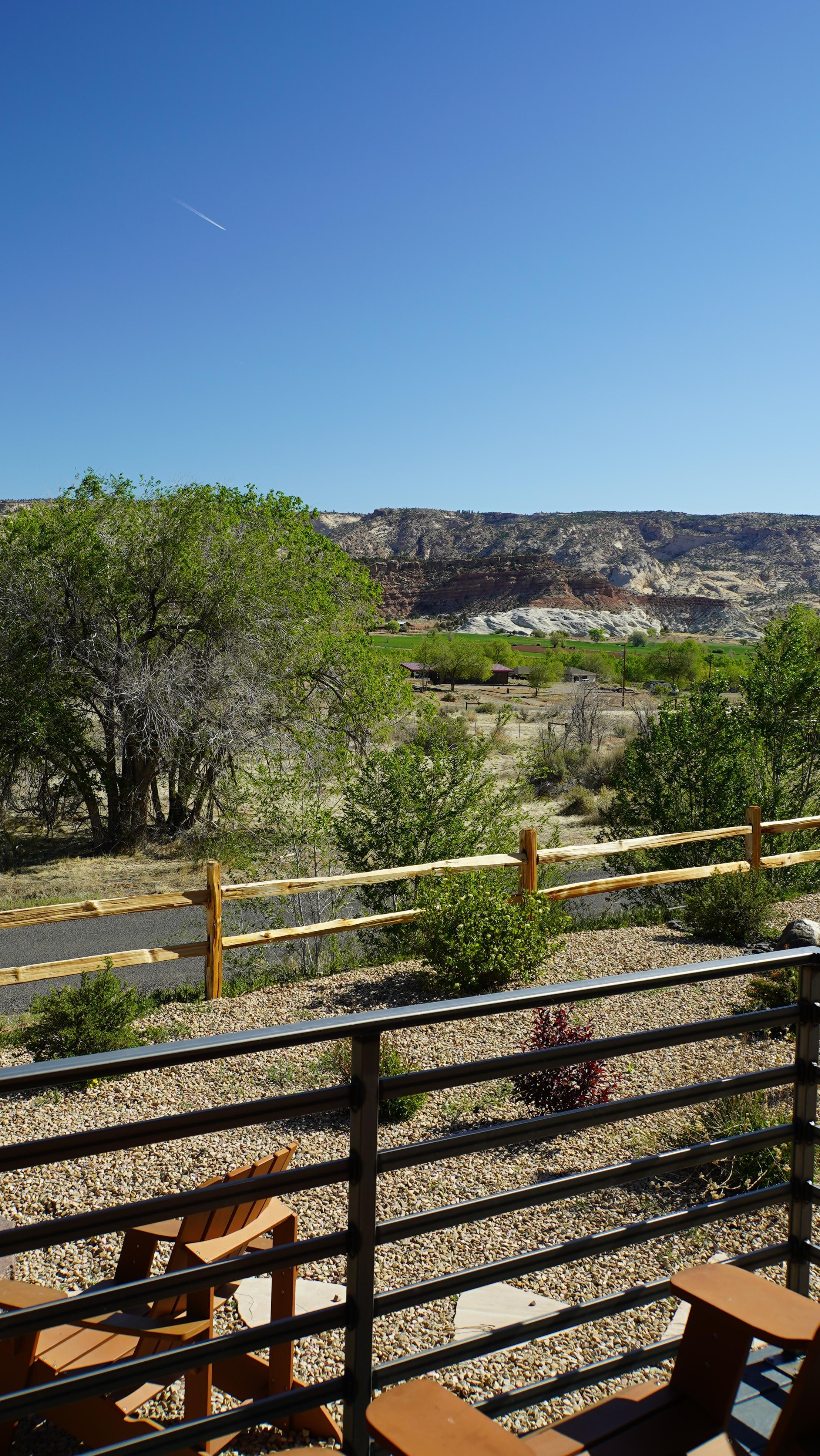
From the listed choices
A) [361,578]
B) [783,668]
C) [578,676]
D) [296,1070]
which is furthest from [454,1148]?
[578,676]

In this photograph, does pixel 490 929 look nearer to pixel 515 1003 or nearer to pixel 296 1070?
pixel 296 1070

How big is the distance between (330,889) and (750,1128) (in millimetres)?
5298

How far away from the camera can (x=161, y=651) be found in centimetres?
1886

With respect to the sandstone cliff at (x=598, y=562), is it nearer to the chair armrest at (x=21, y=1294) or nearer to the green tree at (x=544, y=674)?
the green tree at (x=544, y=674)

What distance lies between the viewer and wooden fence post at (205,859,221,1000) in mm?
8422

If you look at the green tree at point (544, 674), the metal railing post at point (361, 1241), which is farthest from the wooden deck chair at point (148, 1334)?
the green tree at point (544, 674)

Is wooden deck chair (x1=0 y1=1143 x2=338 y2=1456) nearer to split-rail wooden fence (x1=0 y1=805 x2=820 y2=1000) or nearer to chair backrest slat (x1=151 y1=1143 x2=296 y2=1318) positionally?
chair backrest slat (x1=151 y1=1143 x2=296 y2=1318)

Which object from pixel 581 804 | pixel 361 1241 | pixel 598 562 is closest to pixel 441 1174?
pixel 361 1241

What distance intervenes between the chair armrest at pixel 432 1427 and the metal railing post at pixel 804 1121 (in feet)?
3.10

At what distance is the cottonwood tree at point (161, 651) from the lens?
17.7 m

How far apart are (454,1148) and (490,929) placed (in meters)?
6.64

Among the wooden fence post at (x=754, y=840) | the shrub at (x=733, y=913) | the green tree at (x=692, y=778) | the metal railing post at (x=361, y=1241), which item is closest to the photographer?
the metal railing post at (x=361, y=1241)

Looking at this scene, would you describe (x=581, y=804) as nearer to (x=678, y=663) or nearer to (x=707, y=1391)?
(x=707, y=1391)

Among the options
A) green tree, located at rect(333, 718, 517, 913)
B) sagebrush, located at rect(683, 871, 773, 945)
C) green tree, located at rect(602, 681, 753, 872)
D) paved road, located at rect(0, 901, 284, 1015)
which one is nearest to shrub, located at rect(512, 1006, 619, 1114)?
sagebrush, located at rect(683, 871, 773, 945)
